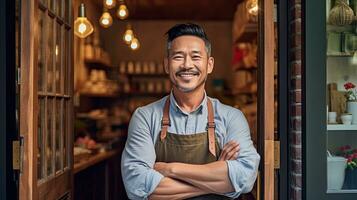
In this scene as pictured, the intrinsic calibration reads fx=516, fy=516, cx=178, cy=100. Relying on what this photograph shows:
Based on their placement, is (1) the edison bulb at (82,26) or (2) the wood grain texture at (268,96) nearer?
(2) the wood grain texture at (268,96)

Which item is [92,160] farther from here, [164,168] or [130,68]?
[130,68]

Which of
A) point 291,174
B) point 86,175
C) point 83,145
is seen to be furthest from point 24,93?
point 83,145

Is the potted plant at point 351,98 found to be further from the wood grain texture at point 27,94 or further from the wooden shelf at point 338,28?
the wood grain texture at point 27,94

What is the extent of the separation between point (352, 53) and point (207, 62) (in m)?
0.89

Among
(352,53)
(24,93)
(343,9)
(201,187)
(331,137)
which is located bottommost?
(201,187)

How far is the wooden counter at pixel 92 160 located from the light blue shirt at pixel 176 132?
2.20m

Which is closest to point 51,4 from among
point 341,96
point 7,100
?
point 7,100

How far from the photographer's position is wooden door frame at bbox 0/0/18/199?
8.94ft

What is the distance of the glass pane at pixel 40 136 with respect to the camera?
2.99m

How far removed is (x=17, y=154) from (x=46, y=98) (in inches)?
21.3

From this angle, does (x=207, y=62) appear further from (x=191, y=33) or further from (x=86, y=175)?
(x=86, y=175)

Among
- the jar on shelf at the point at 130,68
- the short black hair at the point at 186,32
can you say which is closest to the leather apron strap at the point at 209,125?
the short black hair at the point at 186,32

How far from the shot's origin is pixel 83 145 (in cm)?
651

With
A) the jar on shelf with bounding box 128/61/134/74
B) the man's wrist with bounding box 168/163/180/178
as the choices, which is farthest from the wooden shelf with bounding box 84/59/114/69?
the man's wrist with bounding box 168/163/180/178
